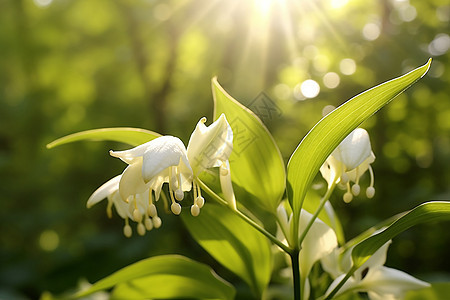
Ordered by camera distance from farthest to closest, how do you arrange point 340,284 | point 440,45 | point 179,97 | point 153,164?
point 179,97, point 440,45, point 340,284, point 153,164

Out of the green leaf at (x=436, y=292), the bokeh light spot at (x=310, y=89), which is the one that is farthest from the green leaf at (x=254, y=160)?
the bokeh light spot at (x=310, y=89)

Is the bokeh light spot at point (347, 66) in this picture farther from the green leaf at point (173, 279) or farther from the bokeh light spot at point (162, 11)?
the green leaf at point (173, 279)

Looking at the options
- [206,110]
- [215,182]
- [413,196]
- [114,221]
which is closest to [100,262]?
[114,221]

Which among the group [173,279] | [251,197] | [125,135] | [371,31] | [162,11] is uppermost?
[162,11]

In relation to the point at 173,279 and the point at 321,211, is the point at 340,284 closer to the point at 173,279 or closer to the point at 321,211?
the point at 321,211

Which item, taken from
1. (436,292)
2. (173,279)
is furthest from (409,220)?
(173,279)

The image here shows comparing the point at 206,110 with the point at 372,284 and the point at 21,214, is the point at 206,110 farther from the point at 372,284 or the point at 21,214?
the point at 372,284
